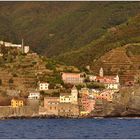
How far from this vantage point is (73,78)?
129m

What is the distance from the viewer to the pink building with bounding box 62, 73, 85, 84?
128 meters

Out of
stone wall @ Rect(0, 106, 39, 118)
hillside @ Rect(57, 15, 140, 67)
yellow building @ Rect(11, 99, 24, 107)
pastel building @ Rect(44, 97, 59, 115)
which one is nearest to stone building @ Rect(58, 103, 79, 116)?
pastel building @ Rect(44, 97, 59, 115)

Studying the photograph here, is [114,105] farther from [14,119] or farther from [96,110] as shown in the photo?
[14,119]

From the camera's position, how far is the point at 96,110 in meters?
115

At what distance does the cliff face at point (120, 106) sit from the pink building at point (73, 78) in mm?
9671

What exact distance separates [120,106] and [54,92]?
10.4 meters

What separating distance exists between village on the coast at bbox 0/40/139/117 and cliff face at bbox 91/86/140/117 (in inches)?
29.7

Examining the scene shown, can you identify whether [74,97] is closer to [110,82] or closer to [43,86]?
[43,86]

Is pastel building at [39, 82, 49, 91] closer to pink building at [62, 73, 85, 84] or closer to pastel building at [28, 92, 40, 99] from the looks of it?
pastel building at [28, 92, 40, 99]

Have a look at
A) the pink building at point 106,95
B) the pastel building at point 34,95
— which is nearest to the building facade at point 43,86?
the pastel building at point 34,95

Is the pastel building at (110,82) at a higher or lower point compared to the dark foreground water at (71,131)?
higher

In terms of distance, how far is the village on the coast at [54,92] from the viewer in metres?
114

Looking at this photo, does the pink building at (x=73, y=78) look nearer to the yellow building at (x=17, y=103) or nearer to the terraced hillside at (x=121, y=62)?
the yellow building at (x=17, y=103)

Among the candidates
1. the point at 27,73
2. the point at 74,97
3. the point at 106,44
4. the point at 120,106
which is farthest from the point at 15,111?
the point at 106,44
